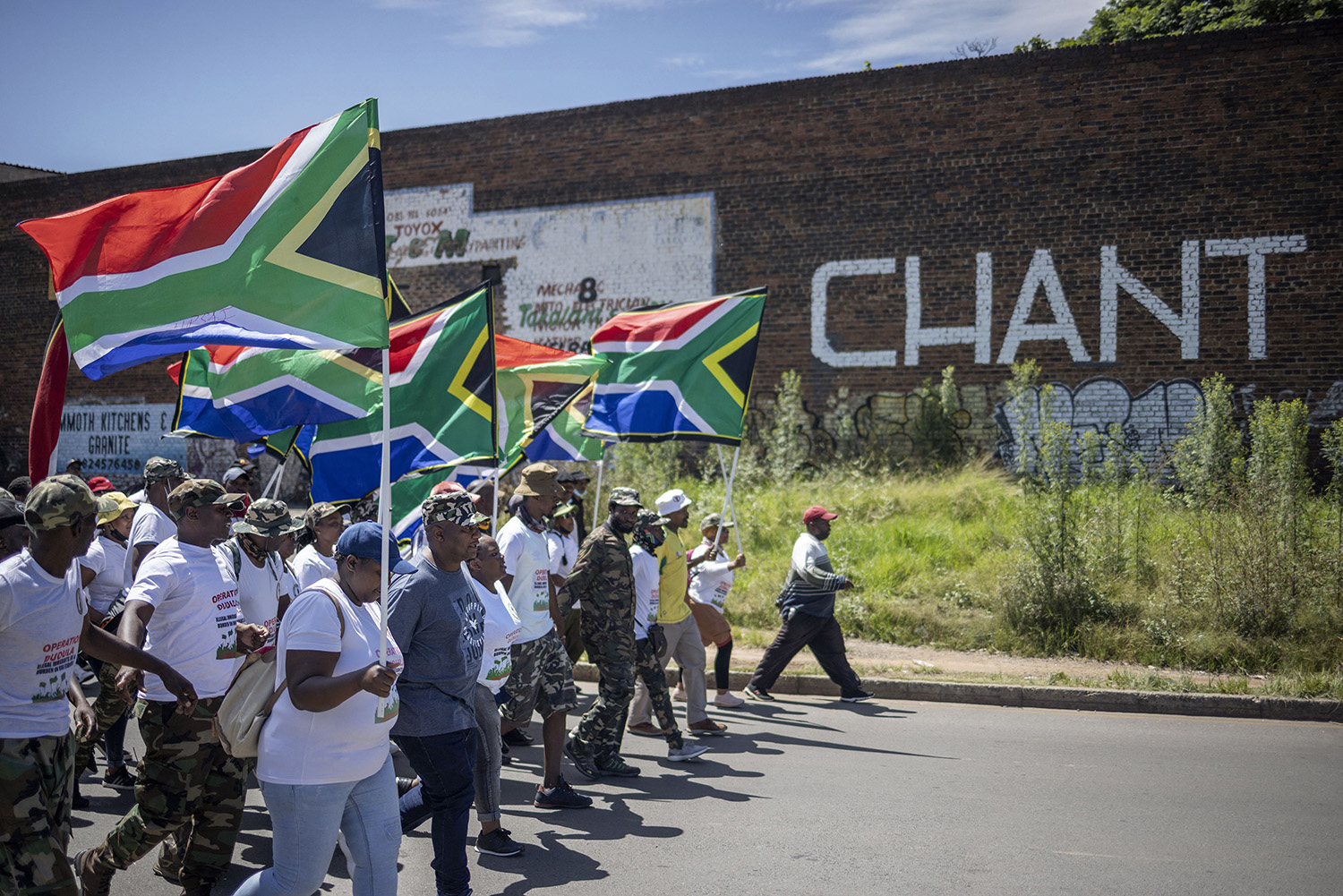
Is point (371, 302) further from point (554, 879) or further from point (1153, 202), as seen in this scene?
point (1153, 202)

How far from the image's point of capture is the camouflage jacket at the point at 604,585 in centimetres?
696

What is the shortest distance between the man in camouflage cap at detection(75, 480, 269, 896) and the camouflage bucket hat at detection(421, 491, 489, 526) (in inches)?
35.5

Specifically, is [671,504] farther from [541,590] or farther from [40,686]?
[40,686]

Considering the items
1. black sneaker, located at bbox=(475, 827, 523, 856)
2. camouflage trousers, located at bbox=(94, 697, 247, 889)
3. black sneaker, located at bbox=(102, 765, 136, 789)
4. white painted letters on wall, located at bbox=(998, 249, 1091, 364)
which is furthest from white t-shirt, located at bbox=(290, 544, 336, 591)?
white painted letters on wall, located at bbox=(998, 249, 1091, 364)

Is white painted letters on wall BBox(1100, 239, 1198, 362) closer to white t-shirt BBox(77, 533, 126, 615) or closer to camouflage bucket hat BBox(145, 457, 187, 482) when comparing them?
camouflage bucket hat BBox(145, 457, 187, 482)

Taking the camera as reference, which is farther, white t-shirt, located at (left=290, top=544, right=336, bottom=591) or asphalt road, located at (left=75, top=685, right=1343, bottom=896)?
white t-shirt, located at (left=290, top=544, right=336, bottom=591)

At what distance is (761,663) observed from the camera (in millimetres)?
9898

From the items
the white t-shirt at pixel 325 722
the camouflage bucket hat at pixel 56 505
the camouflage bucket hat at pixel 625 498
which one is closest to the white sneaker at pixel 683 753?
the camouflage bucket hat at pixel 625 498

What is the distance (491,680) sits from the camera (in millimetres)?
5289

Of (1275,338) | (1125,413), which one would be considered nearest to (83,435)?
(1125,413)

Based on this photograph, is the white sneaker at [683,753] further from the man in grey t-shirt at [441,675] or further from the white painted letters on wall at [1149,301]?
the white painted letters on wall at [1149,301]

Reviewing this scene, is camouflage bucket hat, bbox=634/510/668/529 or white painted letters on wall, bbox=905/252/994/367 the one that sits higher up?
white painted letters on wall, bbox=905/252/994/367

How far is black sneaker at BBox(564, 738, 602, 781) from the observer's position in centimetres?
707

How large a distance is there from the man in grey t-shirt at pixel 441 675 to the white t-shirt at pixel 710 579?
206 inches
